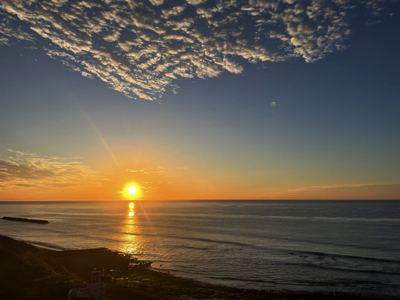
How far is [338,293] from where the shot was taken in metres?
30.8

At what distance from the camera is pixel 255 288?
32.8 meters

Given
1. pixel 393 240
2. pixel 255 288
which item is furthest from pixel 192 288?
pixel 393 240

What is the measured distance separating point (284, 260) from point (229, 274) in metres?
12.9

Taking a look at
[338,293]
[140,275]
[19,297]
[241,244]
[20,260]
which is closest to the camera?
[19,297]

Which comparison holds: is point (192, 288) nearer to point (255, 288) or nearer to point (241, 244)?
point (255, 288)

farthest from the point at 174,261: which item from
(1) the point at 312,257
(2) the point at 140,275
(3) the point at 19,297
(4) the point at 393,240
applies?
(4) the point at 393,240

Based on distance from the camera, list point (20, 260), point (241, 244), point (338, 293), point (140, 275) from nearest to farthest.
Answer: point (20, 260) → point (338, 293) → point (140, 275) → point (241, 244)

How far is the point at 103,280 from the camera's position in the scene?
31594mm

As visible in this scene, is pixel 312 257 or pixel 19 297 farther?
pixel 312 257

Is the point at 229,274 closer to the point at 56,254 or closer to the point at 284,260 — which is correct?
the point at 284,260

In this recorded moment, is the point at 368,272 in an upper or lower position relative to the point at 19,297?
lower

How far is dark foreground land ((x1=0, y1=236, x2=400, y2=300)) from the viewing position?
22.5 m

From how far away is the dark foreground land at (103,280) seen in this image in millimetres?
22469

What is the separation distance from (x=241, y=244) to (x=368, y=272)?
28.4 m
